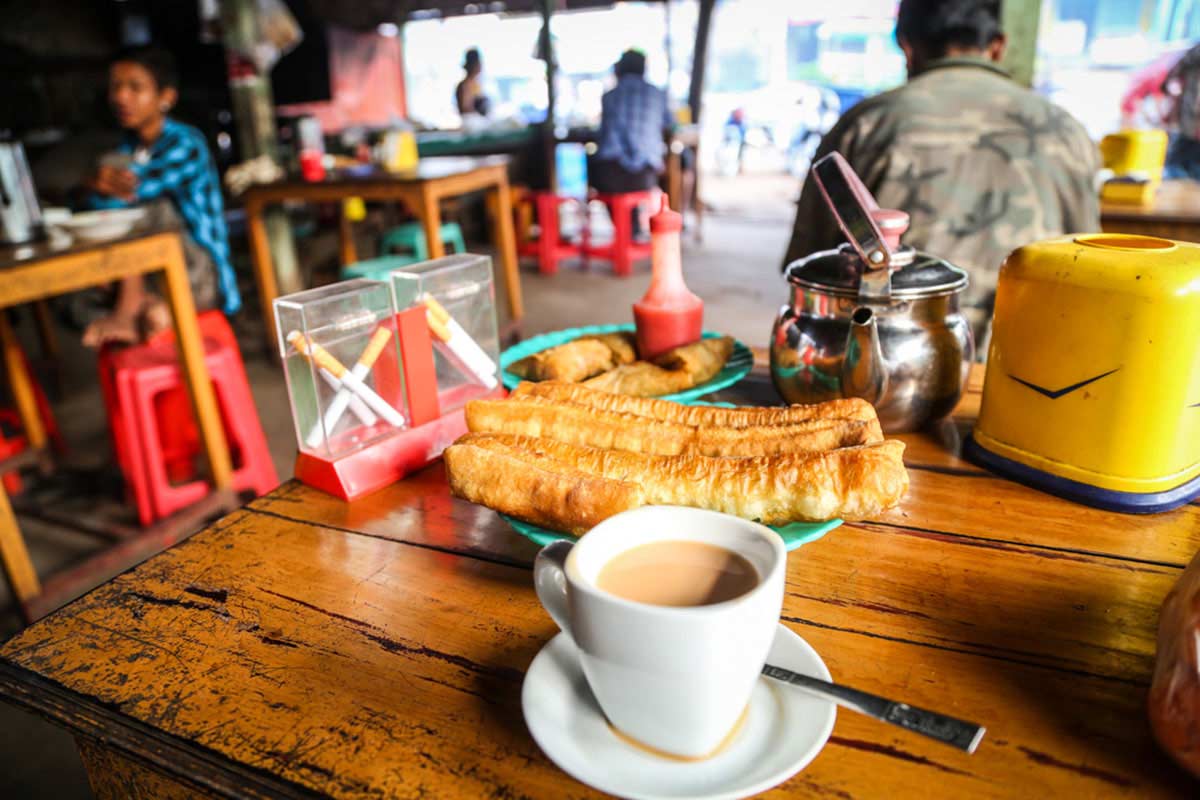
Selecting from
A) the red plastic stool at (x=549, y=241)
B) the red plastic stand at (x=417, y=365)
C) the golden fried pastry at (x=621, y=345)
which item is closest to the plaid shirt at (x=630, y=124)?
the red plastic stool at (x=549, y=241)

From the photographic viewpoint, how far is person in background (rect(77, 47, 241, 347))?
11.6 feet

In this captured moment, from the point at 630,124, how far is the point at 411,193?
3.39 m

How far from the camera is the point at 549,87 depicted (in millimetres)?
8961

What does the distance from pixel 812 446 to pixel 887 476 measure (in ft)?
0.42

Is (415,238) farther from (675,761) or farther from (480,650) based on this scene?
(675,761)

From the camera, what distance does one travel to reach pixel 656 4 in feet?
35.3

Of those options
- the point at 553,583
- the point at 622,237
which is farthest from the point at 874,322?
the point at 622,237

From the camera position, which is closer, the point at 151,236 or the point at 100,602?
the point at 100,602

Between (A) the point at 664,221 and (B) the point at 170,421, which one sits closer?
(A) the point at 664,221

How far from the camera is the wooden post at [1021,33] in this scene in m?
3.84

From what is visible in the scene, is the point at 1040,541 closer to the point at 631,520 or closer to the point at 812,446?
the point at 812,446

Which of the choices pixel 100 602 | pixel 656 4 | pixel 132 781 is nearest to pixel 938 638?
pixel 132 781

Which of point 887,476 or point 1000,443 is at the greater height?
point 887,476

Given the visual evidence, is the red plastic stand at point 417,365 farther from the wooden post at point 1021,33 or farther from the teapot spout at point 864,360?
the wooden post at point 1021,33
